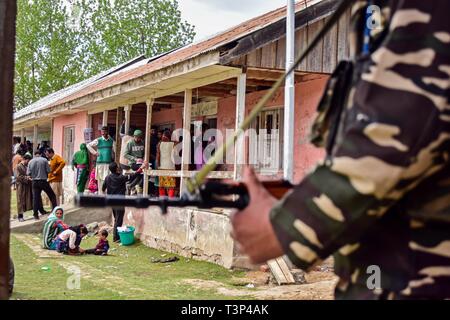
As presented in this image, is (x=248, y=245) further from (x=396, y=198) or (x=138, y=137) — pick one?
(x=138, y=137)

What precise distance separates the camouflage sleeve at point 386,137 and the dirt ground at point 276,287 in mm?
5334

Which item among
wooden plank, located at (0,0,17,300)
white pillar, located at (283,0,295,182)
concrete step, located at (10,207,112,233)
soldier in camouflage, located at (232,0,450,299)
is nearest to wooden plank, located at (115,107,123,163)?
concrete step, located at (10,207,112,233)

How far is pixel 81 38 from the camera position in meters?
35.0

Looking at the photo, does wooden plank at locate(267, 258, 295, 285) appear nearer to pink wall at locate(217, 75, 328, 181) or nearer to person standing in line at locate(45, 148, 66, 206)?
pink wall at locate(217, 75, 328, 181)

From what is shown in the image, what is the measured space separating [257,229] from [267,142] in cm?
1005

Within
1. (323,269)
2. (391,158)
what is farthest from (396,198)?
(323,269)

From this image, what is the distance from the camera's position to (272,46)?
9188 mm

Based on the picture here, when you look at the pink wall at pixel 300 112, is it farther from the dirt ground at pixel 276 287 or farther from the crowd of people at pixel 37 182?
the crowd of people at pixel 37 182

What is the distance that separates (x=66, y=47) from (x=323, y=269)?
95.4ft

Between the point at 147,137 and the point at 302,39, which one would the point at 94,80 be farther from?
the point at 302,39

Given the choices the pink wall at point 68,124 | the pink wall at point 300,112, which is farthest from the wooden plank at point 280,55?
the pink wall at point 68,124

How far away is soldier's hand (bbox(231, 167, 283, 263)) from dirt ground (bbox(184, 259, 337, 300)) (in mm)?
5198

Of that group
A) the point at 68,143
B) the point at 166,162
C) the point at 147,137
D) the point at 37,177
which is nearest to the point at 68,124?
the point at 68,143

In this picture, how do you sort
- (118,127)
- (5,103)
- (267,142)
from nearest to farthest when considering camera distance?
(5,103) < (267,142) < (118,127)
